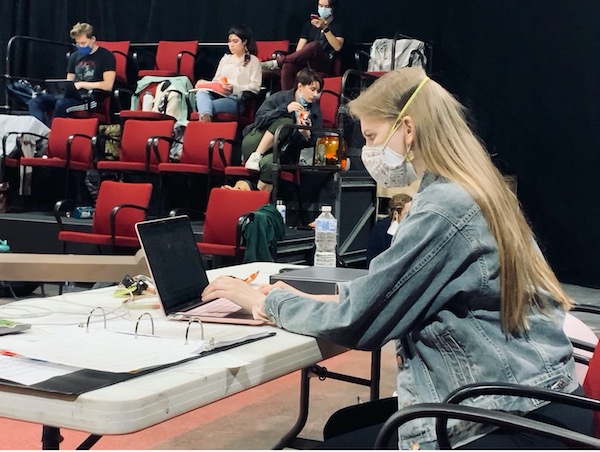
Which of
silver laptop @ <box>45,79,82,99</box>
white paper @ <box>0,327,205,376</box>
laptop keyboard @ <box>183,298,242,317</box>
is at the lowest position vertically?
laptop keyboard @ <box>183,298,242,317</box>

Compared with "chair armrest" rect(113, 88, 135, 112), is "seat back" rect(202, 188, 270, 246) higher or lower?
lower

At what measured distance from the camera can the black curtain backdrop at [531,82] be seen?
23.6 ft

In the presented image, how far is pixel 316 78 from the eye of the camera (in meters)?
6.17

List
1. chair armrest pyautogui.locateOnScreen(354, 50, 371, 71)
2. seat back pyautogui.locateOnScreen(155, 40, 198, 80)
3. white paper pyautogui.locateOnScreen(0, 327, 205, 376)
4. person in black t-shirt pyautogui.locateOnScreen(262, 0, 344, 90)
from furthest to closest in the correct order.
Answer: seat back pyautogui.locateOnScreen(155, 40, 198, 80) → chair armrest pyautogui.locateOnScreen(354, 50, 371, 71) → person in black t-shirt pyautogui.locateOnScreen(262, 0, 344, 90) → white paper pyautogui.locateOnScreen(0, 327, 205, 376)

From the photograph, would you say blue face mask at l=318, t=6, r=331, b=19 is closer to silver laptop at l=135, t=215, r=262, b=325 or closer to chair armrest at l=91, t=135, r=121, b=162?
chair armrest at l=91, t=135, r=121, b=162

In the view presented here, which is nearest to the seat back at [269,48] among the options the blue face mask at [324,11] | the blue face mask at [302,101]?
the blue face mask at [324,11]

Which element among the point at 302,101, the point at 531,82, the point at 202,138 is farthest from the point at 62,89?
the point at 531,82

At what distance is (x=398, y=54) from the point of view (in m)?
7.21

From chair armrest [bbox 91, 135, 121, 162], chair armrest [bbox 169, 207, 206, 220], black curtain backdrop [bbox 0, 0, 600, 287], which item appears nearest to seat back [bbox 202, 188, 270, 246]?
chair armrest [bbox 169, 207, 206, 220]

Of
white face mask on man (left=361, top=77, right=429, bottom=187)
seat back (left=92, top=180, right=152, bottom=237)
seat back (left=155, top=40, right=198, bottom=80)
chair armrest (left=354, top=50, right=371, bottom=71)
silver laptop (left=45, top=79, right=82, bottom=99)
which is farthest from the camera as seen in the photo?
seat back (left=155, top=40, right=198, bottom=80)

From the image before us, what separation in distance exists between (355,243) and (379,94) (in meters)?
5.02

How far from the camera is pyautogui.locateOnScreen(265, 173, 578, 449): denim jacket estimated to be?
1.44 m

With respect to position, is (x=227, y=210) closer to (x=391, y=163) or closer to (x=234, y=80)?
(x=234, y=80)

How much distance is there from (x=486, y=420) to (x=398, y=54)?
6263mm
